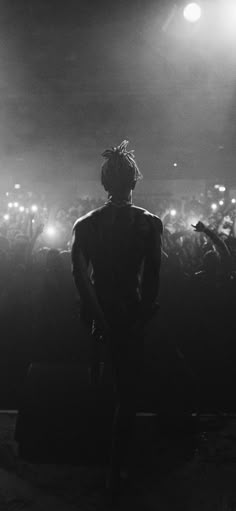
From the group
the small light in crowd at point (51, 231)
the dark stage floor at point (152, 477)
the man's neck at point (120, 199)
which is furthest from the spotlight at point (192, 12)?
the small light in crowd at point (51, 231)

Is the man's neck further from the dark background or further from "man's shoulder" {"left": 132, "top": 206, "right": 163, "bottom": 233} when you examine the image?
the dark background

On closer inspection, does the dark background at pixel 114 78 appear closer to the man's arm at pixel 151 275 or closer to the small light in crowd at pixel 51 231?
the small light in crowd at pixel 51 231

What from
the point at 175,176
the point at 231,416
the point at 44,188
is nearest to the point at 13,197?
the point at 44,188

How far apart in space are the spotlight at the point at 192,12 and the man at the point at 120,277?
4857mm

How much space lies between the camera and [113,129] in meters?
12.0

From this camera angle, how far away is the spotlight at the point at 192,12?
5910 millimetres

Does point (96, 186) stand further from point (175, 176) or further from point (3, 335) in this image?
point (3, 335)

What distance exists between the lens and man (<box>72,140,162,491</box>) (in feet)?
7.32

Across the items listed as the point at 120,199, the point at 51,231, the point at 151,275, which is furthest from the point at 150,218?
the point at 51,231

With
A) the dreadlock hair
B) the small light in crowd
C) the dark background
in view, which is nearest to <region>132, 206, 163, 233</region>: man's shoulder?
the dreadlock hair

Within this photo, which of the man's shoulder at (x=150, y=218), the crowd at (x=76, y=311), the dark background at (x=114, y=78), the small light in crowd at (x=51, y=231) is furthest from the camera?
the small light in crowd at (x=51, y=231)

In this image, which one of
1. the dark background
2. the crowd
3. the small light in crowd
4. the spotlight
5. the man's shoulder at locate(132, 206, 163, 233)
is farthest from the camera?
the small light in crowd

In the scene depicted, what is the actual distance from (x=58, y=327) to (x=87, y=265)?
181cm

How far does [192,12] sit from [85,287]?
5.68 metres
